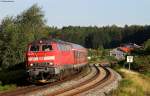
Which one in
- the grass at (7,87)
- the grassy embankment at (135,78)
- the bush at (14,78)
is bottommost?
the grassy embankment at (135,78)

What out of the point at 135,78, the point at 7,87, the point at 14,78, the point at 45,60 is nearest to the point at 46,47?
Answer: the point at 45,60

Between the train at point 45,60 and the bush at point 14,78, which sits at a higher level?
the train at point 45,60

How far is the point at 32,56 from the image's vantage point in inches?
1208

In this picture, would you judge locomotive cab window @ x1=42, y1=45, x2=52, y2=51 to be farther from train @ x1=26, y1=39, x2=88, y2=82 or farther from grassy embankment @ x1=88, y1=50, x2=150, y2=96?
grassy embankment @ x1=88, y1=50, x2=150, y2=96

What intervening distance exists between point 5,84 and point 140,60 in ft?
159

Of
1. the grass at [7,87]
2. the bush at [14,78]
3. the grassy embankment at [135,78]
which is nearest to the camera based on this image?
the grass at [7,87]

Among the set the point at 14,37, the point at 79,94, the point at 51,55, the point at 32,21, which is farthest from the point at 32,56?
the point at 32,21

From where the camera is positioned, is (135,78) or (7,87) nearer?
(7,87)

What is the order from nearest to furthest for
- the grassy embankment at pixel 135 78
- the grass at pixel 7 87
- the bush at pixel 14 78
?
the grass at pixel 7 87
the grassy embankment at pixel 135 78
the bush at pixel 14 78

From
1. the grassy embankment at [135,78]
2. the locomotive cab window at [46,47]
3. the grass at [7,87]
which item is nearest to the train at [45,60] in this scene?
the locomotive cab window at [46,47]

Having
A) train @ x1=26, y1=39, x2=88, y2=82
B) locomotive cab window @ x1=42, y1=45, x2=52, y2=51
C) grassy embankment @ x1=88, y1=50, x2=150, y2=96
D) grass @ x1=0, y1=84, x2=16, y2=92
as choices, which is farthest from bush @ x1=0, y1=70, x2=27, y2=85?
grassy embankment @ x1=88, y1=50, x2=150, y2=96

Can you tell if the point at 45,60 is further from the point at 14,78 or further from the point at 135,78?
the point at 135,78

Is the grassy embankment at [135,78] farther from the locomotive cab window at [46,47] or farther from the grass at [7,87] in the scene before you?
the grass at [7,87]

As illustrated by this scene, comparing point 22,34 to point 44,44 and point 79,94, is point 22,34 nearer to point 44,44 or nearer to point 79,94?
point 44,44
